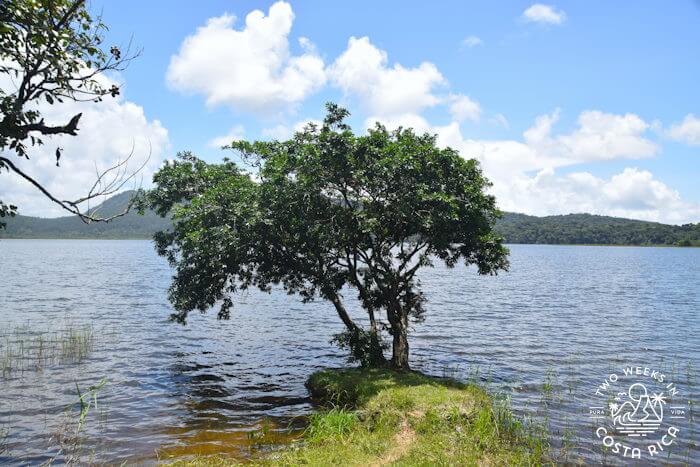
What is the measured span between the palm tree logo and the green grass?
455 centimetres

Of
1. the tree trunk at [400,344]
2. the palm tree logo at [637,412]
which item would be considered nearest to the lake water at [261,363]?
the palm tree logo at [637,412]

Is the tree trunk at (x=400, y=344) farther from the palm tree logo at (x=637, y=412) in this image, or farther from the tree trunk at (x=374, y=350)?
the palm tree logo at (x=637, y=412)

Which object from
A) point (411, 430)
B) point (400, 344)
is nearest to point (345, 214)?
point (400, 344)

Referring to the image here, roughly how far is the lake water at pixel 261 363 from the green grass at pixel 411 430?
1.97 m

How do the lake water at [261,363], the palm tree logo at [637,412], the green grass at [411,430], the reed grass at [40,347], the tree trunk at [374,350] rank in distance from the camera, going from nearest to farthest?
the green grass at [411,430], the lake water at [261,363], the palm tree logo at [637,412], the tree trunk at [374,350], the reed grass at [40,347]

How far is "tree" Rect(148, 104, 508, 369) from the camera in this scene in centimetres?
1847

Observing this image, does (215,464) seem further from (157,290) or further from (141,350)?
(157,290)

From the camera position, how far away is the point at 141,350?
1163 inches

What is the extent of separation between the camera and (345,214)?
1961 centimetres

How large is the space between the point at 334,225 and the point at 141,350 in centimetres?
1796

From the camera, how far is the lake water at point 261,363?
1675 centimetres

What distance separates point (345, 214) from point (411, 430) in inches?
348

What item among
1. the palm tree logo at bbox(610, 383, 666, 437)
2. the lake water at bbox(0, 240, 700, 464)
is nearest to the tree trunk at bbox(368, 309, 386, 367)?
the lake water at bbox(0, 240, 700, 464)

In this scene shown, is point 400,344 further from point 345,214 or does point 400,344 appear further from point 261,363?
point 261,363
